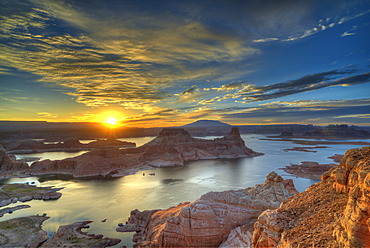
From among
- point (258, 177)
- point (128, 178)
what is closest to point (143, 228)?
point (128, 178)

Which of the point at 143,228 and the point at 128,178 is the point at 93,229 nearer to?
the point at 143,228

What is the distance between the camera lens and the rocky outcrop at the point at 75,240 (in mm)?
29688

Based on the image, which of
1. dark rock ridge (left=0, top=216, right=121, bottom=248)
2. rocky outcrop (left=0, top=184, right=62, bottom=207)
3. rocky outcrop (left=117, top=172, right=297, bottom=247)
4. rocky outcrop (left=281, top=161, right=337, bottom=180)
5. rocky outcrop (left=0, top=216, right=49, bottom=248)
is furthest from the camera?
rocky outcrop (left=281, top=161, right=337, bottom=180)

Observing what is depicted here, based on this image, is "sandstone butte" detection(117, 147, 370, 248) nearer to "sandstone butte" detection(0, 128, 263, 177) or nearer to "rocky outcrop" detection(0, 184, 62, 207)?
"rocky outcrop" detection(0, 184, 62, 207)

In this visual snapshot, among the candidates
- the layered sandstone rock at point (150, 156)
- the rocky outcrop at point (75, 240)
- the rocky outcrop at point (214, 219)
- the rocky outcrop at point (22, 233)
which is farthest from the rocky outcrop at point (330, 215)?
the layered sandstone rock at point (150, 156)

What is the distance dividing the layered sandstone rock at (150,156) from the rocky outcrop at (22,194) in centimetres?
2153

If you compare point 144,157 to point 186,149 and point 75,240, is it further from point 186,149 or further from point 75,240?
point 75,240

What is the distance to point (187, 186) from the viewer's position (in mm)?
63625

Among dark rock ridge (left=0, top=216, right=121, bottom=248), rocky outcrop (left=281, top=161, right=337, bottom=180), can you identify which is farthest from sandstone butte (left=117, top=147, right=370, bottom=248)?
rocky outcrop (left=281, top=161, right=337, bottom=180)

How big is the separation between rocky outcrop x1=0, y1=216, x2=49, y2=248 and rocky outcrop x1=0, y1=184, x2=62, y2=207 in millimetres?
15975

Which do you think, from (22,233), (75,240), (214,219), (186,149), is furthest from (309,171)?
(22,233)

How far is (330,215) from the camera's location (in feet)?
33.9

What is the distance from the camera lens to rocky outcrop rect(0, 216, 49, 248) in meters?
30.0

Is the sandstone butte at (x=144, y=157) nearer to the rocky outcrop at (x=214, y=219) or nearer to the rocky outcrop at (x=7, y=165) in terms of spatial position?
the rocky outcrop at (x=7, y=165)
